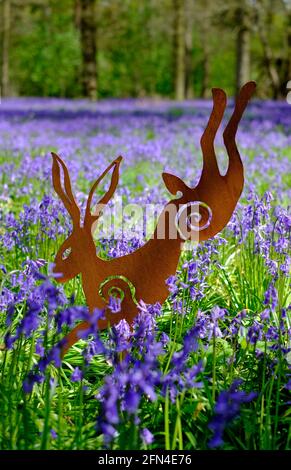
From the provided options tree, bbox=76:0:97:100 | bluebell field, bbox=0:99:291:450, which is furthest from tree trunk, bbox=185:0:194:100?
bluebell field, bbox=0:99:291:450

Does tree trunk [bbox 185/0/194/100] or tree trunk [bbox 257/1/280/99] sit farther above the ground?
tree trunk [bbox 185/0/194/100]

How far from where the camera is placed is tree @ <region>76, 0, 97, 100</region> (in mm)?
23016

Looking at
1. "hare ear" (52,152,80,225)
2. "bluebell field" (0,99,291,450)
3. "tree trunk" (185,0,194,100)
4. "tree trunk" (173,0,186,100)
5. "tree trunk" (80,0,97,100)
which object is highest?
"tree trunk" (185,0,194,100)

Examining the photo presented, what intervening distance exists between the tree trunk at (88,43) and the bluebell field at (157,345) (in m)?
18.2

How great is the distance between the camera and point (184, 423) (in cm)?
231

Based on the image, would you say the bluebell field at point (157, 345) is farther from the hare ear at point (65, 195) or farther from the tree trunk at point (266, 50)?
the tree trunk at point (266, 50)

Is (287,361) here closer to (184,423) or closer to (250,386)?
(250,386)

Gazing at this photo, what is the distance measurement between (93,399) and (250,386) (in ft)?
2.10

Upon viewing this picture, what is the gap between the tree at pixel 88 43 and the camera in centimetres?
2302

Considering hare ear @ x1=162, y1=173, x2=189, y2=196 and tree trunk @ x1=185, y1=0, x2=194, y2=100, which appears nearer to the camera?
hare ear @ x1=162, y1=173, x2=189, y2=196

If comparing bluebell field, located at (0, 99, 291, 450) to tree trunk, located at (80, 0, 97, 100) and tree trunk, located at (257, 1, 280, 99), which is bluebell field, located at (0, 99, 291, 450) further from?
tree trunk, located at (80, 0, 97, 100)

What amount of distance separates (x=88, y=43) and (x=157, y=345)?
23192 mm

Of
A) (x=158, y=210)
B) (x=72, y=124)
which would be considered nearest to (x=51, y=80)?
(x=72, y=124)

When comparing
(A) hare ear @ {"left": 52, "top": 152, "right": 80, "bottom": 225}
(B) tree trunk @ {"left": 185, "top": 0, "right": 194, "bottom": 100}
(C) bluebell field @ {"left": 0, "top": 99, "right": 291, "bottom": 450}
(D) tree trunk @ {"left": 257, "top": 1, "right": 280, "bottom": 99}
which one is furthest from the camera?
(B) tree trunk @ {"left": 185, "top": 0, "right": 194, "bottom": 100}
